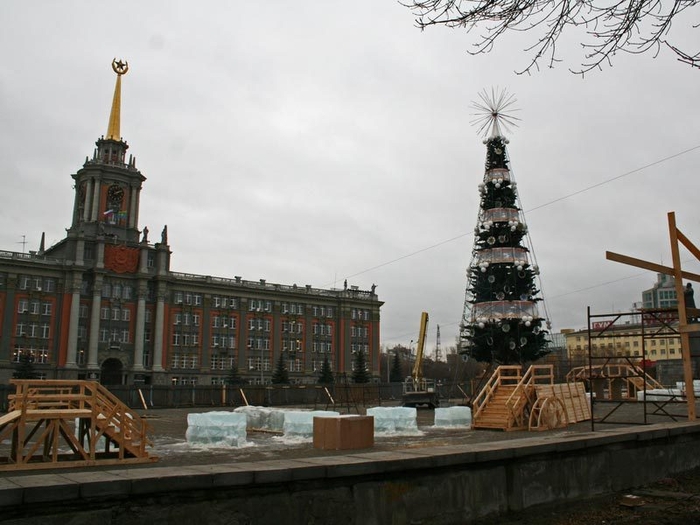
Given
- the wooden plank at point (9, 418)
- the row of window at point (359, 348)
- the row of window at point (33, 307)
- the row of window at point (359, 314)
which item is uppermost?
the row of window at point (359, 314)

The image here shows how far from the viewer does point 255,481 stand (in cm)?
612

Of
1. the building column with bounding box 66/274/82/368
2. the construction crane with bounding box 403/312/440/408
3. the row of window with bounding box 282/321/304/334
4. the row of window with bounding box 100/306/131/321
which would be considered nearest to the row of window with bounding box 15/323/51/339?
the building column with bounding box 66/274/82/368

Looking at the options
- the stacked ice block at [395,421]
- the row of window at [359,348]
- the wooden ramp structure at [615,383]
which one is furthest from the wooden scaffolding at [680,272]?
the row of window at [359,348]

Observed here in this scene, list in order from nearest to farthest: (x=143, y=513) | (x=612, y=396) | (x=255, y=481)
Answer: (x=143, y=513)
(x=255, y=481)
(x=612, y=396)

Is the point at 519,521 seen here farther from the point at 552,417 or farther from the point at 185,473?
the point at 552,417

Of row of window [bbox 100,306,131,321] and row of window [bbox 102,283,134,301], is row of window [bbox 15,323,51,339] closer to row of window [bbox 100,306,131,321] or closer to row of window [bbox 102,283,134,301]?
row of window [bbox 100,306,131,321]

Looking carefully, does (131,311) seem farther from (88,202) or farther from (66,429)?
(66,429)

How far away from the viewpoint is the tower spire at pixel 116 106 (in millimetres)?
89750

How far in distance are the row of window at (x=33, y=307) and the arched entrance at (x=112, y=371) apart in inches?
373

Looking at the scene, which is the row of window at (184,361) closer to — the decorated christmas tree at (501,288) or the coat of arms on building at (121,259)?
the coat of arms on building at (121,259)

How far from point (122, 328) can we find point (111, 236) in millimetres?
12314

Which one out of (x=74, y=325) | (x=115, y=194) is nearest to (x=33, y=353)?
(x=74, y=325)

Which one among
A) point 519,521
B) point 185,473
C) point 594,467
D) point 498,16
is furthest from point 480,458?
point 498,16

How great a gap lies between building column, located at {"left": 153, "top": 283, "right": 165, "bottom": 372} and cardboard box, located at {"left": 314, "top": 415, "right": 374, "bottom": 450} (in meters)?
72.0
